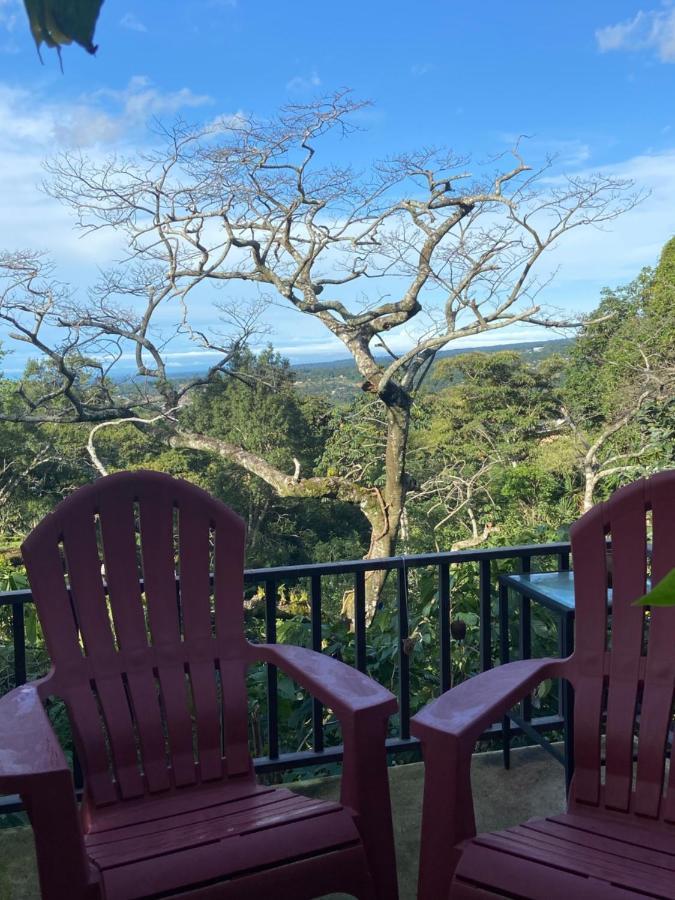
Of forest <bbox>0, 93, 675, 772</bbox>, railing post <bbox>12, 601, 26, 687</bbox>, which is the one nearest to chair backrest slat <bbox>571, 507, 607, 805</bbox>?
railing post <bbox>12, 601, 26, 687</bbox>

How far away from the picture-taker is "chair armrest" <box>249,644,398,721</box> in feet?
4.55

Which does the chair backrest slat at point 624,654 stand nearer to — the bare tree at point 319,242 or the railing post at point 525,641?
the railing post at point 525,641

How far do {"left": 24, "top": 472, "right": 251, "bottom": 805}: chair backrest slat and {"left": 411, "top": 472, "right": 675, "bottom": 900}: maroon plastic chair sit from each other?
537mm

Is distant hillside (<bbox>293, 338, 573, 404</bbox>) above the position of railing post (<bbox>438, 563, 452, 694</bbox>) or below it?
above

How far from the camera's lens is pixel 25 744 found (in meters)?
1.21

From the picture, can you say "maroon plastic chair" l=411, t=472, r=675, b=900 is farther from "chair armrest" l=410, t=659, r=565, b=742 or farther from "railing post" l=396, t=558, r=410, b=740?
"railing post" l=396, t=558, r=410, b=740

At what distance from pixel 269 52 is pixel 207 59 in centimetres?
97

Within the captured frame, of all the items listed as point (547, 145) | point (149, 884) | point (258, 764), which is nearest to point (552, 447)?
point (547, 145)

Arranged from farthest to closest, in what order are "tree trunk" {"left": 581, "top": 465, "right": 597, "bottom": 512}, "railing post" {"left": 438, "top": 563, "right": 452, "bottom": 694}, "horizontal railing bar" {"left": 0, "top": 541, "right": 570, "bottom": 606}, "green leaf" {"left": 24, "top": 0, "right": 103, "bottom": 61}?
"tree trunk" {"left": 581, "top": 465, "right": 597, "bottom": 512}, "railing post" {"left": 438, "top": 563, "right": 452, "bottom": 694}, "horizontal railing bar" {"left": 0, "top": 541, "right": 570, "bottom": 606}, "green leaf" {"left": 24, "top": 0, "right": 103, "bottom": 61}

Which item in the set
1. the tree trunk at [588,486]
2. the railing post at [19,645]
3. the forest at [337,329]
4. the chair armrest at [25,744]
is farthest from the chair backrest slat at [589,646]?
the tree trunk at [588,486]

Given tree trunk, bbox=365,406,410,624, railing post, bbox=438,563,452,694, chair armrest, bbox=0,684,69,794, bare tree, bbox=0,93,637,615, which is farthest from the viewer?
tree trunk, bbox=365,406,410,624

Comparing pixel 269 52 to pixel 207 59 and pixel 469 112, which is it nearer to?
pixel 207 59

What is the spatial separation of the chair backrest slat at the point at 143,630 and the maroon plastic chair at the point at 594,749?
1.76 feet

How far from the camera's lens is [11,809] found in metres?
2.01
